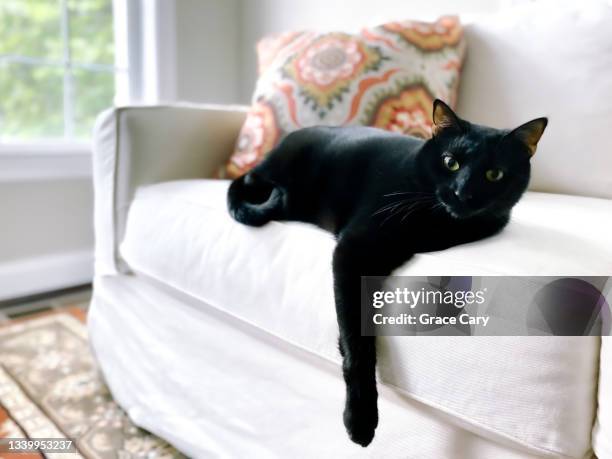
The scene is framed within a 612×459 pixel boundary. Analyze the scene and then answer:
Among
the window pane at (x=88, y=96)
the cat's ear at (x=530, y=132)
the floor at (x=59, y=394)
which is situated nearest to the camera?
the cat's ear at (x=530, y=132)

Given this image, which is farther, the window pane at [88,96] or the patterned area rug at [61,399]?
the window pane at [88,96]

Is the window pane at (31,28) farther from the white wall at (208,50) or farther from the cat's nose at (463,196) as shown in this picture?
the cat's nose at (463,196)

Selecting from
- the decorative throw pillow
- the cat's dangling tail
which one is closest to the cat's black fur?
the cat's dangling tail

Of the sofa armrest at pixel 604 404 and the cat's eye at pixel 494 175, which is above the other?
the cat's eye at pixel 494 175

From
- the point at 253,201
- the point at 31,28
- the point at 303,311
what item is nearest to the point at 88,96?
the point at 31,28

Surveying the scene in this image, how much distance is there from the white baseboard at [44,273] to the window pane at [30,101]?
45 centimetres

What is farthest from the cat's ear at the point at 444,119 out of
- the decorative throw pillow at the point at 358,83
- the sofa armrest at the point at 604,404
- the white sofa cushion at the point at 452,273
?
the decorative throw pillow at the point at 358,83

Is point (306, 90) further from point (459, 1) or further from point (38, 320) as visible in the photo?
point (38, 320)

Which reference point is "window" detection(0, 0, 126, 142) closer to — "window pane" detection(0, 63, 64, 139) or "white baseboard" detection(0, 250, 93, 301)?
"window pane" detection(0, 63, 64, 139)

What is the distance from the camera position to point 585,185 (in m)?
0.99

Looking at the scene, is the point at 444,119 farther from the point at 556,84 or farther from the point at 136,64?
the point at 136,64

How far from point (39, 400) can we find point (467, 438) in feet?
2.98

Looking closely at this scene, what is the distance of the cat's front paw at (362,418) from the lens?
0.59m

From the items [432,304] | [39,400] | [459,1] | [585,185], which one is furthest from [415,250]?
[459,1]
